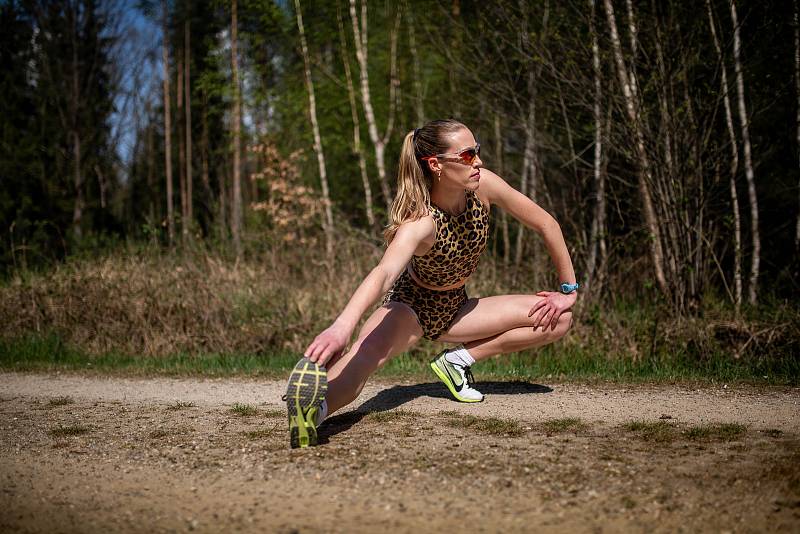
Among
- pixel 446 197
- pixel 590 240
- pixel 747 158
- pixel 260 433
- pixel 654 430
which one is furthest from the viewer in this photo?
pixel 590 240

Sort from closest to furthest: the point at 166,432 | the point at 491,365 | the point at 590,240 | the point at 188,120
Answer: the point at 166,432 < the point at 491,365 < the point at 590,240 < the point at 188,120

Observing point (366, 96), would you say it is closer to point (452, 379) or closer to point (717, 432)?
point (452, 379)

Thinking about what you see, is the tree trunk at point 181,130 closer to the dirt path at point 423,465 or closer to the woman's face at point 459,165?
the dirt path at point 423,465

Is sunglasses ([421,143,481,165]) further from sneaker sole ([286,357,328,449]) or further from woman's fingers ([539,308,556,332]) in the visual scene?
sneaker sole ([286,357,328,449])

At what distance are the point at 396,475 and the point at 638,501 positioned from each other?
1.00 meters

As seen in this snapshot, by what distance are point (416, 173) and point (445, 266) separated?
597 millimetres

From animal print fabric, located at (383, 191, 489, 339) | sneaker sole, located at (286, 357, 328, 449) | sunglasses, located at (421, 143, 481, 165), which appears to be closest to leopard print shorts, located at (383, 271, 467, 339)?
animal print fabric, located at (383, 191, 489, 339)

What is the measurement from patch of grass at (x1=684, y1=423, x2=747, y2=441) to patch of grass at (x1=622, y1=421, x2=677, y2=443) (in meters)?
0.09

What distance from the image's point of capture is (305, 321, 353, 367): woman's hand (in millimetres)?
3221

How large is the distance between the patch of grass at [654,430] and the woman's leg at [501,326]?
0.81 meters

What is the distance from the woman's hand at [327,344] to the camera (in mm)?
3221

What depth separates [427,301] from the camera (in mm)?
4508

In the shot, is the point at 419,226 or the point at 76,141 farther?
the point at 76,141

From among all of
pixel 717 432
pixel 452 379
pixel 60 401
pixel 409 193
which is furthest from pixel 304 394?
pixel 60 401
